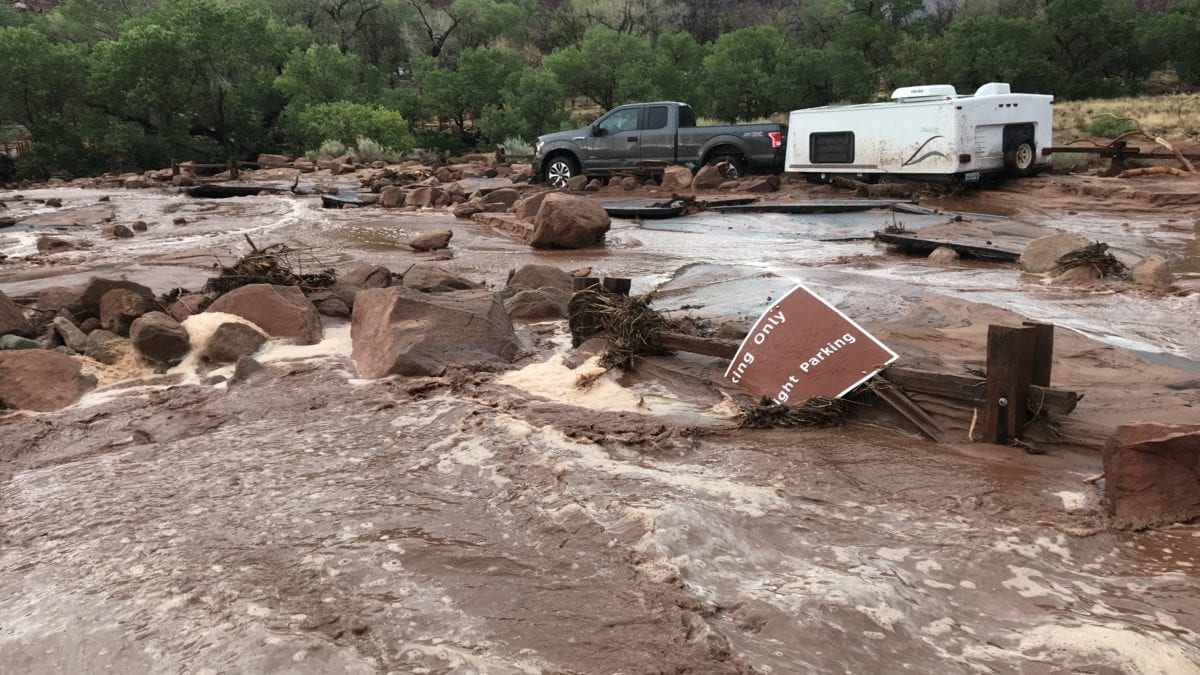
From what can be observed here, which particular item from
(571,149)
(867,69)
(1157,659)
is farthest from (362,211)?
(867,69)

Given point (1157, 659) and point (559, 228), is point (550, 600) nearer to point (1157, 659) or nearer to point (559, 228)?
point (1157, 659)

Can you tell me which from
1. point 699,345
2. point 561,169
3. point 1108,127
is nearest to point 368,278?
point 699,345

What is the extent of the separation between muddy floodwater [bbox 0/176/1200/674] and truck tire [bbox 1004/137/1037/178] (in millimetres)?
10957

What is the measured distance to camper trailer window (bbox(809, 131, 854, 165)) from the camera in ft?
57.7

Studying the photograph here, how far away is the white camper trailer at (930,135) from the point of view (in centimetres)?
1598

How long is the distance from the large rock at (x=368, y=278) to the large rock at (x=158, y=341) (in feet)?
6.63

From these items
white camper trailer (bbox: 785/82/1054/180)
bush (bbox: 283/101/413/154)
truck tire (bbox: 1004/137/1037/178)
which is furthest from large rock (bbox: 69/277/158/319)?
bush (bbox: 283/101/413/154)

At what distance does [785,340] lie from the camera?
551 cm

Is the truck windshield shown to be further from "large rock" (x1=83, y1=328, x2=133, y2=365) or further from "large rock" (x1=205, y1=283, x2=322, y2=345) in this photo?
"large rock" (x1=83, y1=328, x2=133, y2=365)

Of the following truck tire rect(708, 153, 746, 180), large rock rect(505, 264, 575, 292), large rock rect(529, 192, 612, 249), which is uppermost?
truck tire rect(708, 153, 746, 180)

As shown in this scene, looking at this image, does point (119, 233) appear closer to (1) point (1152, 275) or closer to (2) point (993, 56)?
(1) point (1152, 275)

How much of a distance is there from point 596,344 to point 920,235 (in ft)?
21.9

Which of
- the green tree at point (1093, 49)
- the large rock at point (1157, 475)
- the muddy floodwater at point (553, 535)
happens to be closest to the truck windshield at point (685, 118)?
the muddy floodwater at point (553, 535)

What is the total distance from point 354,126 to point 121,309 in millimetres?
31146
